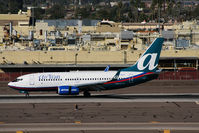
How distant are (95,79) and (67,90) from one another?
3444mm

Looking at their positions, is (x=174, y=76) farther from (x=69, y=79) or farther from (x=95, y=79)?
(x=69, y=79)

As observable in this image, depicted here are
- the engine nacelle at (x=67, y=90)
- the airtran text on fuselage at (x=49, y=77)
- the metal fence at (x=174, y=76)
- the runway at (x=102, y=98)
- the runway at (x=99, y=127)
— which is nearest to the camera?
the runway at (x=99, y=127)

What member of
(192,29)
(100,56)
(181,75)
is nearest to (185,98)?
(181,75)

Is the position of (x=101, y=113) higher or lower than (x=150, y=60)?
lower

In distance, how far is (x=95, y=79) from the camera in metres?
57.2

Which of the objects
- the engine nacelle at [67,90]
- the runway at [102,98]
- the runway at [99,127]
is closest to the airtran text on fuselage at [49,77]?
the engine nacelle at [67,90]

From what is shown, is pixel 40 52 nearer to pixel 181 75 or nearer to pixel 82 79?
pixel 181 75

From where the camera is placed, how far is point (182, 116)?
44219 mm

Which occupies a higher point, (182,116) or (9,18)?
(9,18)

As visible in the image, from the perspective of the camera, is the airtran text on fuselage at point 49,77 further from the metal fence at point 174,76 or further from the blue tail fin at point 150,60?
the metal fence at point 174,76

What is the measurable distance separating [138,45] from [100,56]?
980cm

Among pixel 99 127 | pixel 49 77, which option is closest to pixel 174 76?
pixel 49 77

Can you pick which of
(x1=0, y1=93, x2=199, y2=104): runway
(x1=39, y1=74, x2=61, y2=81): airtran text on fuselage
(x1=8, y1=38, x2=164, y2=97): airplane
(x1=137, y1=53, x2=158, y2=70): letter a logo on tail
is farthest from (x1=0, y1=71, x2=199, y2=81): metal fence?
(x1=39, y1=74, x2=61, y2=81): airtran text on fuselage

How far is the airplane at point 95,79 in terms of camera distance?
5722 cm
